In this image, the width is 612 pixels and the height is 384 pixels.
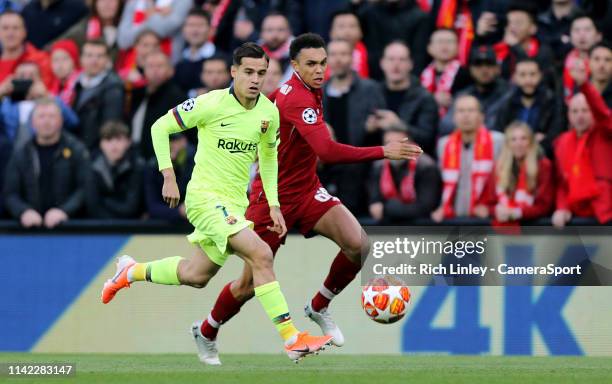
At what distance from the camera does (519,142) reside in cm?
A: 1409

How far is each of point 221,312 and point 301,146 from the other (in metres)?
1.57

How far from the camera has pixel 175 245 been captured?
48.1ft

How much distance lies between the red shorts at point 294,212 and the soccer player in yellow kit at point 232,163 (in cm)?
56

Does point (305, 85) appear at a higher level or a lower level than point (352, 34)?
higher

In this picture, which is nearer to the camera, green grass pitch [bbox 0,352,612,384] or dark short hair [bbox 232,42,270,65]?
green grass pitch [bbox 0,352,612,384]

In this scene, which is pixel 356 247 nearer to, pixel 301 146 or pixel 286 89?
pixel 301 146

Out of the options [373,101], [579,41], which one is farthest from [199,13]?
[579,41]

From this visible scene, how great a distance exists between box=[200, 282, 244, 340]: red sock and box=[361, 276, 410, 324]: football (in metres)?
1.10

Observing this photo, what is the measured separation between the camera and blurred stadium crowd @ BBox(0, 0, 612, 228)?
14148 millimetres

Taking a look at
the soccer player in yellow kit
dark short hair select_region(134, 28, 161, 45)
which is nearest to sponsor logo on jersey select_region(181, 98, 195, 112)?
the soccer player in yellow kit

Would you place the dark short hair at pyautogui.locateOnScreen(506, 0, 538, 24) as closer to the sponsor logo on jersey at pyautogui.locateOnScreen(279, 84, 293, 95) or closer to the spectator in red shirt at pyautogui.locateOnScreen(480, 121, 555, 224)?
the spectator in red shirt at pyautogui.locateOnScreen(480, 121, 555, 224)

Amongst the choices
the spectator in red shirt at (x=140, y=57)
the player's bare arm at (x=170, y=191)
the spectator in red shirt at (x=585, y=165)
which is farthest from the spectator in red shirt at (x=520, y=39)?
the player's bare arm at (x=170, y=191)

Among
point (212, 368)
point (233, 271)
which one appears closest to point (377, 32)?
point (233, 271)

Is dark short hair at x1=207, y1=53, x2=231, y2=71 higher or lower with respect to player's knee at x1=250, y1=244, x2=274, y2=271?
higher
